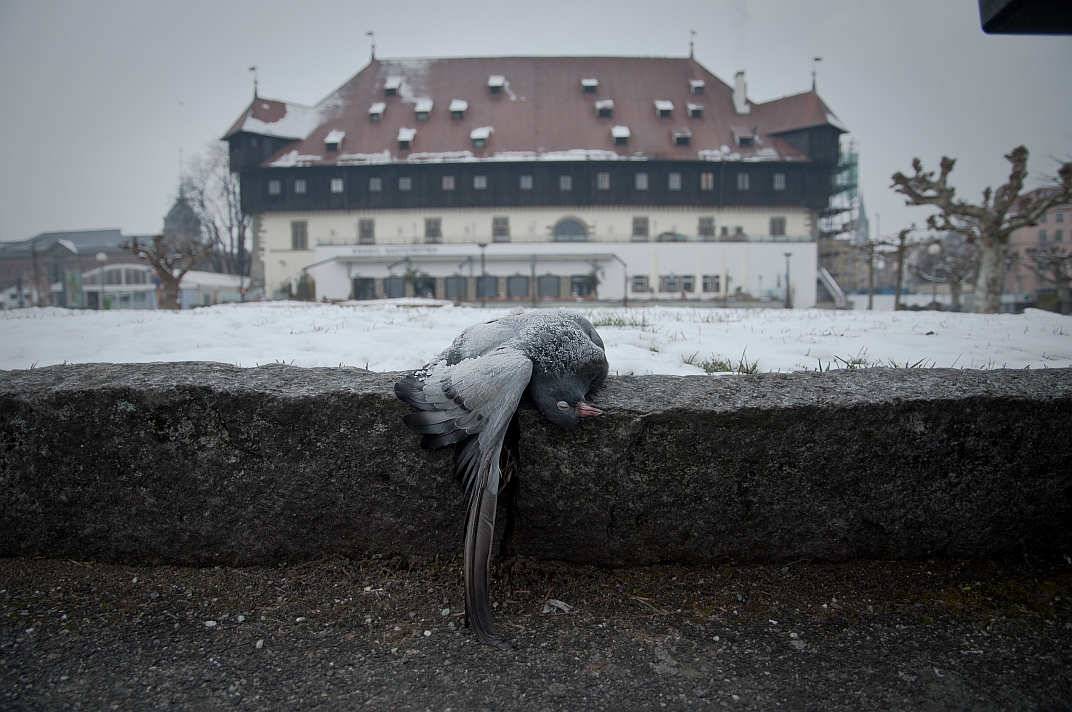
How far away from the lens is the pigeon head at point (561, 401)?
215 centimetres

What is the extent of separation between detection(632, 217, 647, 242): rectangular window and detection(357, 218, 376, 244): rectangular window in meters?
17.2

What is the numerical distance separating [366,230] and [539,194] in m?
11.8

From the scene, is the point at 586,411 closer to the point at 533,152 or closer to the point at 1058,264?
the point at 1058,264

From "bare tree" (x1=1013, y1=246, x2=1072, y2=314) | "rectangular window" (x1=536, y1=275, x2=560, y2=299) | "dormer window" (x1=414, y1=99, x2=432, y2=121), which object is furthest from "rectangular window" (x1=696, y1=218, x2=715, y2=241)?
"dormer window" (x1=414, y1=99, x2=432, y2=121)

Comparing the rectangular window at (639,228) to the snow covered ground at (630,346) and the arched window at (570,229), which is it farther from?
the snow covered ground at (630,346)

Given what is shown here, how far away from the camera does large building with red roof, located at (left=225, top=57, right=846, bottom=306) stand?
39.5 m

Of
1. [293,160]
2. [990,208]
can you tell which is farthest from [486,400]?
[293,160]

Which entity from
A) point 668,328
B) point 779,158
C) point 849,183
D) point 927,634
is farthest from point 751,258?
point 927,634

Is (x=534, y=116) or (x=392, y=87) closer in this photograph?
(x=534, y=116)

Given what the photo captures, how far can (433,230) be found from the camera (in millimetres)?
41375

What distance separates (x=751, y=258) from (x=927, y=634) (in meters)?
40.2

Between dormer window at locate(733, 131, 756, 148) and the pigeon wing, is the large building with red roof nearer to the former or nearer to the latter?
dormer window at locate(733, 131, 756, 148)

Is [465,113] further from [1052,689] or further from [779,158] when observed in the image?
[1052,689]

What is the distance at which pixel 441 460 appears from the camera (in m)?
2.35
